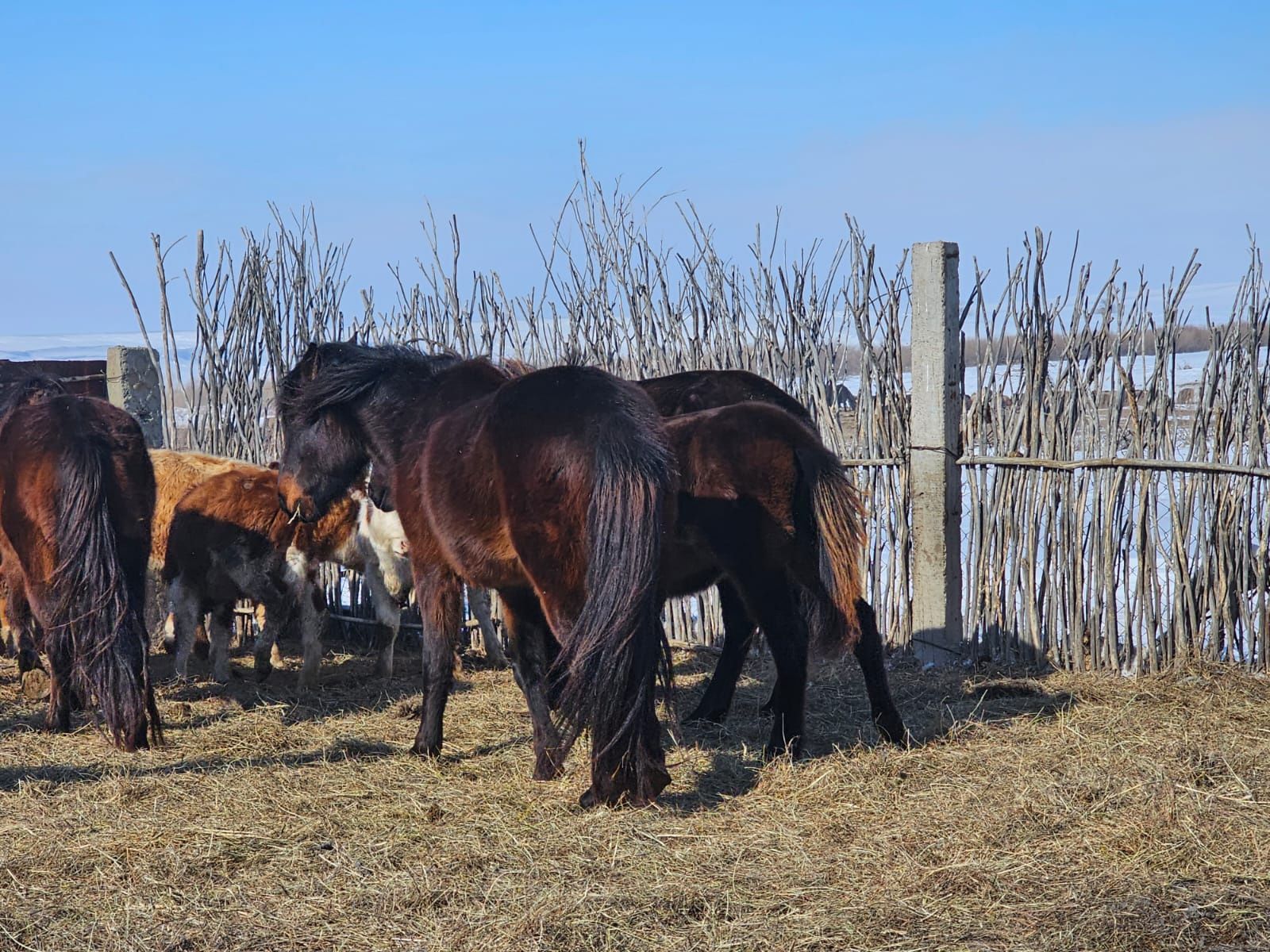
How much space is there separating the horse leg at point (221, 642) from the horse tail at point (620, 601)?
11.3 feet

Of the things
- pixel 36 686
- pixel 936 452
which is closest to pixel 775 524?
pixel 936 452

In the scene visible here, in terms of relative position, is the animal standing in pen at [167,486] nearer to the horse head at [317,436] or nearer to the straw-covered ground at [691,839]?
the horse head at [317,436]

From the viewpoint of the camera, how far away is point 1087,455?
19.7 ft

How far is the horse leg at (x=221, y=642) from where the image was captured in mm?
6688

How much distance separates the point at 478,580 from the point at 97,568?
184 cm

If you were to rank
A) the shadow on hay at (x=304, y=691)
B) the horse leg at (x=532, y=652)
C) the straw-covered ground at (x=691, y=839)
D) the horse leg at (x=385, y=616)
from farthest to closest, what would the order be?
1. the horse leg at (x=385, y=616)
2. the shadow on hay at (x=304, y=691)
3. the horse leg at (x=532, y=652)
4. the straw-covered ground at (x=691, y=839)

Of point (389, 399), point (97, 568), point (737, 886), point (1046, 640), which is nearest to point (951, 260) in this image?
point (1046, 640)

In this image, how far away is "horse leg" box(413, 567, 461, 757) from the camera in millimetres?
4930

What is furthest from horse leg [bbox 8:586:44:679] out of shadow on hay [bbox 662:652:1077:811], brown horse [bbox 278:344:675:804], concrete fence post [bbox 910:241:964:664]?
concrete fence post [bbox 910:241:964:664]

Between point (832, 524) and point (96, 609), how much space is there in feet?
10.3

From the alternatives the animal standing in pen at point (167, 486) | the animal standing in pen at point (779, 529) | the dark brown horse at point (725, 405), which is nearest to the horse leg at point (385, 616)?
the animal standing in pen at point (167, 486)

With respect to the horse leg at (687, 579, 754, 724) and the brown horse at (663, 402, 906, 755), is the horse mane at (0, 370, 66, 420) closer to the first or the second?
the brown horse at (663, 402, 906, 755)

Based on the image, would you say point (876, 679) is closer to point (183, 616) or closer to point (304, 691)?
point (304, 691)

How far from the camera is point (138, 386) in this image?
8.62 m
